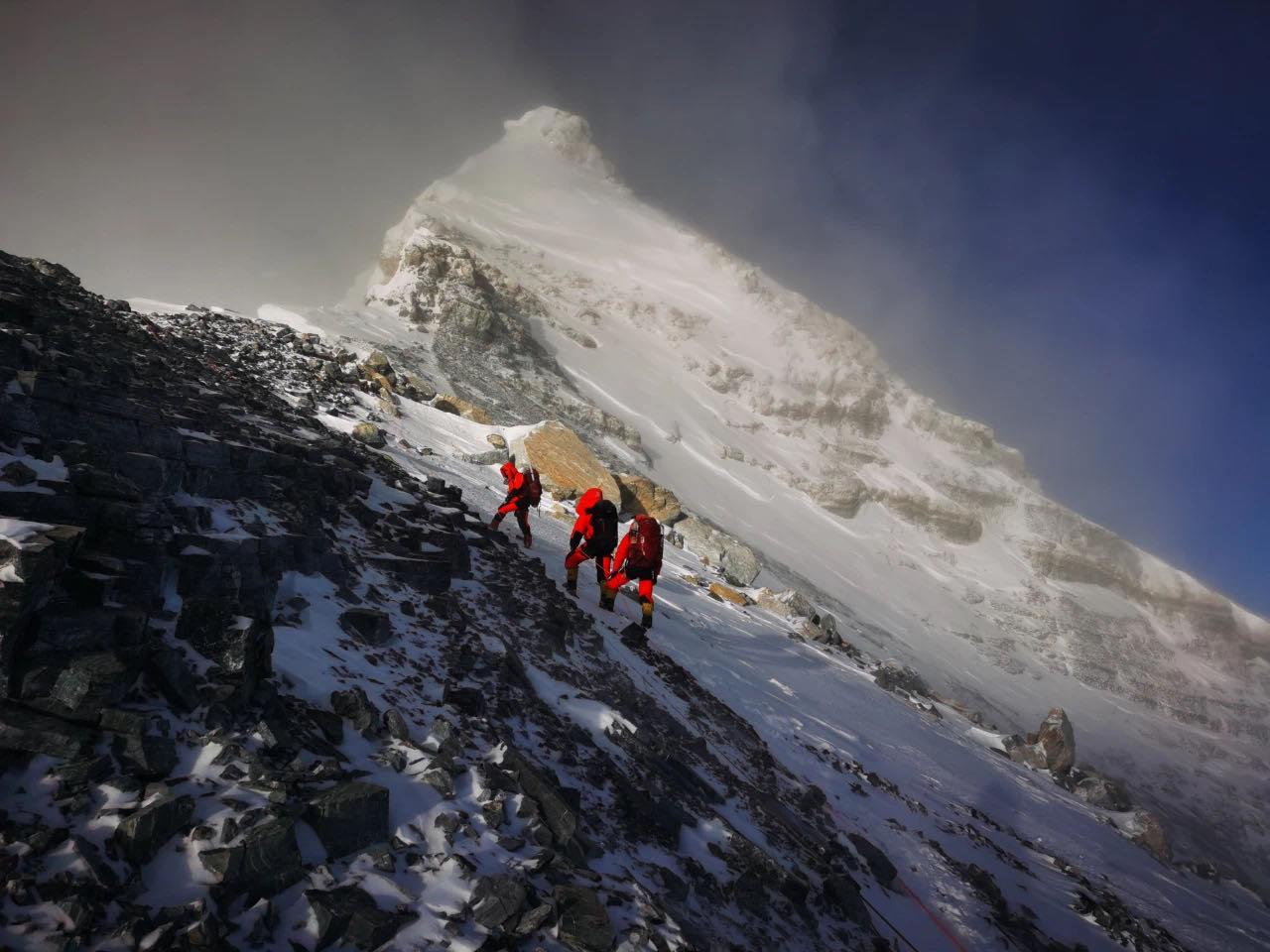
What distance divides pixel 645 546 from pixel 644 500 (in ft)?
45.5

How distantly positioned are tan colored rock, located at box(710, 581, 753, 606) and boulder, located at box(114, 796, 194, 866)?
14.6 m

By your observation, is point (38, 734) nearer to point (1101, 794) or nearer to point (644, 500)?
point (644, 500)

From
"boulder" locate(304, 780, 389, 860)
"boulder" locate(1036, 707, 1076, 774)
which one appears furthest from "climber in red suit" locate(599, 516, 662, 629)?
"boulder" locate(1036, 707, 1076, 774)

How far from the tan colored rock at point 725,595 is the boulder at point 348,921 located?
14.2 m

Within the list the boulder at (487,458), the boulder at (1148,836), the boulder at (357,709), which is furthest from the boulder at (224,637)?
the boulder at (1148,836)

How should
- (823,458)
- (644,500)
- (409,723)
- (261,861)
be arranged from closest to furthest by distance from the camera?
(261,861)
(409,723)
(644,500)
(823,458)

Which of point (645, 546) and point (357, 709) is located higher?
point (645, 546)

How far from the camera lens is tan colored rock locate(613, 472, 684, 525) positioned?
21.5 metres

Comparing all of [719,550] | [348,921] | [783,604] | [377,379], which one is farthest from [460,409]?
[348,921]

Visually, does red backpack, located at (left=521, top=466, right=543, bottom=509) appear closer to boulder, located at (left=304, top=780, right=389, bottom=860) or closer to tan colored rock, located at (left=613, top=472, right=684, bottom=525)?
boulder, located at (left=304, top=780, right=389, bottom=860)

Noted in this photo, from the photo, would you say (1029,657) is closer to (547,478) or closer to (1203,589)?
(1203,589)

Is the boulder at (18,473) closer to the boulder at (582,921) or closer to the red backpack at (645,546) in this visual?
the boulder at (582,921)

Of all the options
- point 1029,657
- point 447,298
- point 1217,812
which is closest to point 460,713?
point 447,298

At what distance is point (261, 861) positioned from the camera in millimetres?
2416
